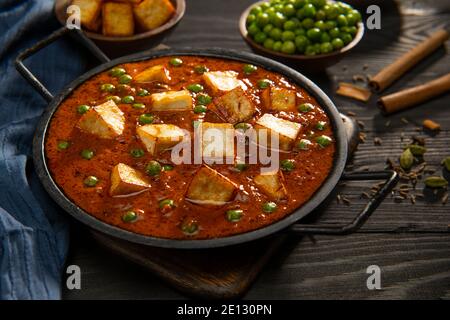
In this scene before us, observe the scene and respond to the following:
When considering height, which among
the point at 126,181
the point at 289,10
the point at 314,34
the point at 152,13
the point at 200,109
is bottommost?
the point at 126,181

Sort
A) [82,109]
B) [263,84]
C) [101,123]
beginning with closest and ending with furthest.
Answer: [101,123], [82,109], [263,84]

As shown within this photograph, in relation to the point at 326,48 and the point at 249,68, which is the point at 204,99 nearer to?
the point at 249,68

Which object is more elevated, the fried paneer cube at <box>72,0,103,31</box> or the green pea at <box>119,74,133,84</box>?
the fried paneer cube at <box>72,0,103,31</box>

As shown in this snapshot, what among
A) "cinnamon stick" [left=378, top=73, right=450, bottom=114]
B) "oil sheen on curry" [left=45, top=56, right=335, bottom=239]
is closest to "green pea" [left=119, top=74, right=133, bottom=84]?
"oil sheen on curry" [left=45, top=56, right=335, bottom=239]

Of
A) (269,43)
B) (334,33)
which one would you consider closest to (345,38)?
(334,33)

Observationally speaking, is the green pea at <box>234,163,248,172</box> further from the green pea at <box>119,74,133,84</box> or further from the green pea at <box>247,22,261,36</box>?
the green pea at <box>247,22,261,36</box>
